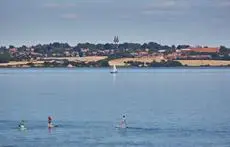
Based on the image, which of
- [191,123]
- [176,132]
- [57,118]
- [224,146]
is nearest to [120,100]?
[57,118]

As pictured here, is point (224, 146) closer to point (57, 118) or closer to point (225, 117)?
point (225, 117)

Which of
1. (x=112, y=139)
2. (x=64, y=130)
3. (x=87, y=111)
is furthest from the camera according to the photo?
(x=87, y=111)

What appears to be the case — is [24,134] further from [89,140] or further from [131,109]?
[131,109]

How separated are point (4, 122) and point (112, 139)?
71.2 feet

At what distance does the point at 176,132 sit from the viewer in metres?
78.6

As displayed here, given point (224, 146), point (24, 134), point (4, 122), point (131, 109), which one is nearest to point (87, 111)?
point (131, 109)

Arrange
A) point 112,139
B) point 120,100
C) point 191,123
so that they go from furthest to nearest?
point 120,100
point 191,123
point 112,139

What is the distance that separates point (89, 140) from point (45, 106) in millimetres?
49332

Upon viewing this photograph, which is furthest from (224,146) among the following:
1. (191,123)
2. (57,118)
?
(57,118)

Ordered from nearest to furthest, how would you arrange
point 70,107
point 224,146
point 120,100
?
point 224,146, point 70,107, point 120,100

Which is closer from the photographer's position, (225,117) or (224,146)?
(224,146)

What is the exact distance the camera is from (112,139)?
74.2 m

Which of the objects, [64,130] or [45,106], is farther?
[45,106]

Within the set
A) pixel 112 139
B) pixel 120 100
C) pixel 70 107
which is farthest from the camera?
pixel 120 100
